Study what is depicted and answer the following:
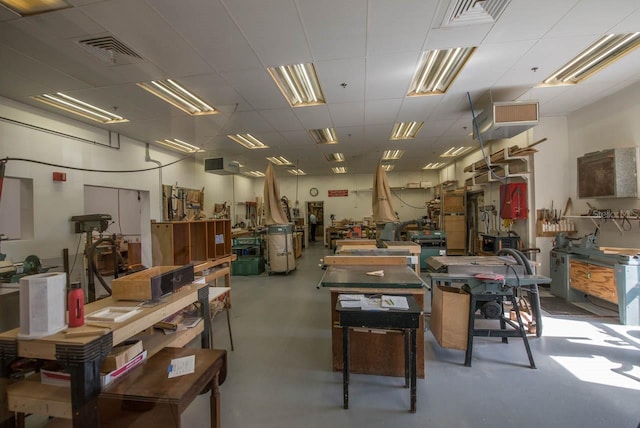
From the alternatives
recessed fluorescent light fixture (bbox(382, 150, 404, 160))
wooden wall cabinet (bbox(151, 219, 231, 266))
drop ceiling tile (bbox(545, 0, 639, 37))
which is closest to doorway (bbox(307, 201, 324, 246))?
recessed fluorescent light fixture (bbox(382, 150, 404, 160))

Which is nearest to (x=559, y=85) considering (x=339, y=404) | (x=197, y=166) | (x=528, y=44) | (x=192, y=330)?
(x=528, y=44)

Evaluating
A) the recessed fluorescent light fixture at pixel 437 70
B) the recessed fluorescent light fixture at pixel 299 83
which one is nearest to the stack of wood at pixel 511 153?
the recessed fluorescent light fixture at pixel 437 70

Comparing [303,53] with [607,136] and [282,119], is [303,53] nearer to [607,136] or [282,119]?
[282,119]

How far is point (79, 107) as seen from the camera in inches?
157

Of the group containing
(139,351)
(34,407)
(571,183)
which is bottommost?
(34,407)

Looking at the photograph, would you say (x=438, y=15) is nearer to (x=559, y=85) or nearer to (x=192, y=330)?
(x=559, y=85)

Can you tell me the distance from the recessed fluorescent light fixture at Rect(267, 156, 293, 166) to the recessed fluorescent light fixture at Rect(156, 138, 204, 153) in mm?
2043

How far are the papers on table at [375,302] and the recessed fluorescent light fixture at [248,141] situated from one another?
454 centimetres

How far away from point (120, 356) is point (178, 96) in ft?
11.8

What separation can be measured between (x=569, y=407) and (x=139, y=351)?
121 inches

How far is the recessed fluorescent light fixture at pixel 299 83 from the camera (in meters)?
3.27

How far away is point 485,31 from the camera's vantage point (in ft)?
8.11

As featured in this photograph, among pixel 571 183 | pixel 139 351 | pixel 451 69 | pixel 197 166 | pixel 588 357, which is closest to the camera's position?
pixel 139 351

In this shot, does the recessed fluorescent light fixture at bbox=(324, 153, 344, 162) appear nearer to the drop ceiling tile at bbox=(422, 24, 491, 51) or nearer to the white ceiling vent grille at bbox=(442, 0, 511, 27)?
the drop ceiling tile at bbox=(422, 24, 491, 51)
